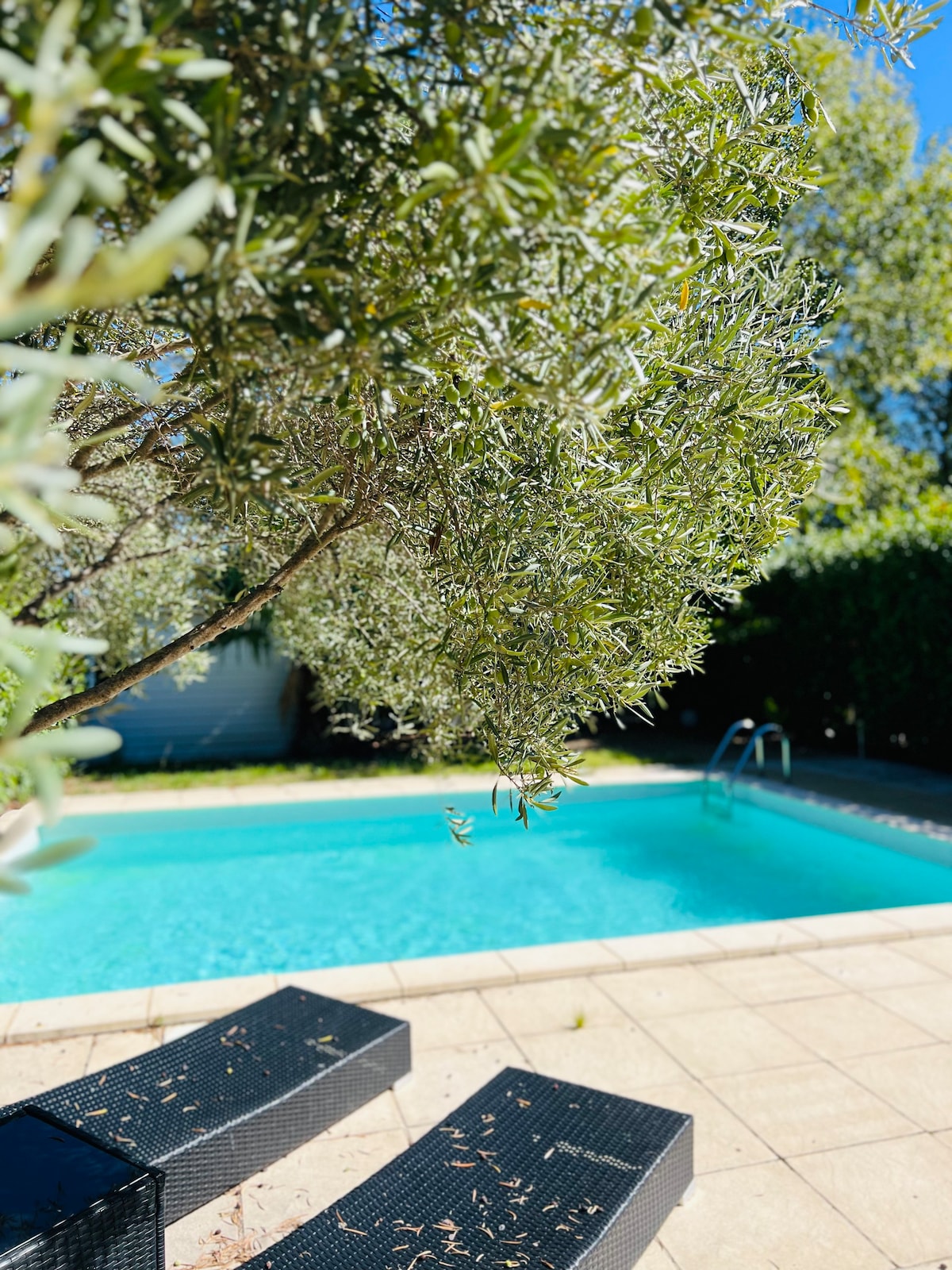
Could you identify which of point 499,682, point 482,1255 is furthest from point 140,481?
point 482,1255

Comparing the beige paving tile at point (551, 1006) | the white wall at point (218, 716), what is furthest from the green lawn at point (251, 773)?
the beige paving tile at point (551, 1006)

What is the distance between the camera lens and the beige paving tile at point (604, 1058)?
16.8 ft

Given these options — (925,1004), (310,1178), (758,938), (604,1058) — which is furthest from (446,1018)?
(925,1004)

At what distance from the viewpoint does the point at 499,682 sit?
2848 millimetres

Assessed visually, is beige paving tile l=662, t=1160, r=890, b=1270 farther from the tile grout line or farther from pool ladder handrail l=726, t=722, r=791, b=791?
pool ladder handrail l=726, t=722, r=791, b=791

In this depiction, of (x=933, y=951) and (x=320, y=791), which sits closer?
(x=933, y=951)

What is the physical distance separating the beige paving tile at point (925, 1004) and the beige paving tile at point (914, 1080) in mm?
220

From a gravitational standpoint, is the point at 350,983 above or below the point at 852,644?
below

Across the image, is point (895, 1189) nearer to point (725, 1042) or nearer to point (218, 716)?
point (725, 1042)

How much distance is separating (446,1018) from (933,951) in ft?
11.5

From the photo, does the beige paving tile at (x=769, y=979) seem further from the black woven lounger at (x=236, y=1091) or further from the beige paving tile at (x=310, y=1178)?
the beige paving tile at (x=310, y=1178)

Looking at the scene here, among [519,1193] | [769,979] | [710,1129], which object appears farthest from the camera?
[769,979]

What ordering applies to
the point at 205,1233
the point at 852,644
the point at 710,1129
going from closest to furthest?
the point at 205,1233
the point at 710,1129
the point at 852,644

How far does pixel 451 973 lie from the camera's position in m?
6.21
